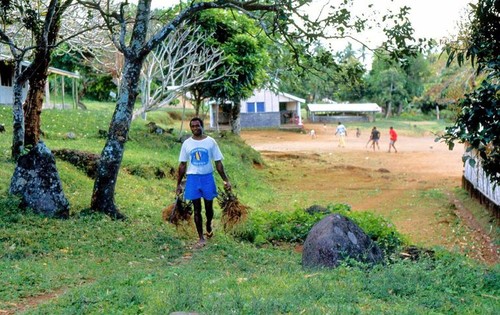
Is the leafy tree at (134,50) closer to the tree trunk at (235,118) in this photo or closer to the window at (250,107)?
the tree trunk at (235,118)

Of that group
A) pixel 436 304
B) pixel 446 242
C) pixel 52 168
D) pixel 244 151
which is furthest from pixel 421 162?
pixel 436 304

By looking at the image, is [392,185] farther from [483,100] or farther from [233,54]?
[483,100]

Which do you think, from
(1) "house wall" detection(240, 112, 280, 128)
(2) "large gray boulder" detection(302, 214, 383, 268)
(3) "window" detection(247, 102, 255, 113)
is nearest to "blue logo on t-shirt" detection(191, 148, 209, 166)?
(2) "large gray boulder" detection(302, 214, 383, 268)

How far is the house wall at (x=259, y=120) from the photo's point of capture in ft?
188

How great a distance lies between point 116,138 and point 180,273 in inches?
179

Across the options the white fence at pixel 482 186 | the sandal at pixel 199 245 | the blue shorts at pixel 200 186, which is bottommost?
the white fence at pixel 482 186

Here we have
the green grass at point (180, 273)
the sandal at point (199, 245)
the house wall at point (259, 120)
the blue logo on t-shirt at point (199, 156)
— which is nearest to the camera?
the green grass at point (180, 273)

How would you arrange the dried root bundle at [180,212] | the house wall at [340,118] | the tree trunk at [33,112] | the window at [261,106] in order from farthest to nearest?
1. the house wall at [340,118]
2. the window at [261,106]
3. the tree trunk at [33,112]
4. the dried root bundle at [180,212]

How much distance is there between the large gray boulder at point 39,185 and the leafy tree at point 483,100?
6634 mm

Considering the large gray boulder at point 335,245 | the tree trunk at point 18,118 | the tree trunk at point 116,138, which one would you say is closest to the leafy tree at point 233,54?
the tree trunk at point 18,118

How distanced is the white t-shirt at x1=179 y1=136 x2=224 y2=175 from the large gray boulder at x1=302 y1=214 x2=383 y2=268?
6.49 feet

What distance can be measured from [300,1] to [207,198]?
13.1ft

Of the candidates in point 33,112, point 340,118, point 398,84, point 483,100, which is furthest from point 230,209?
point 398,84

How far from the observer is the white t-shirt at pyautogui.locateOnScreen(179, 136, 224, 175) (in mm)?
9078
